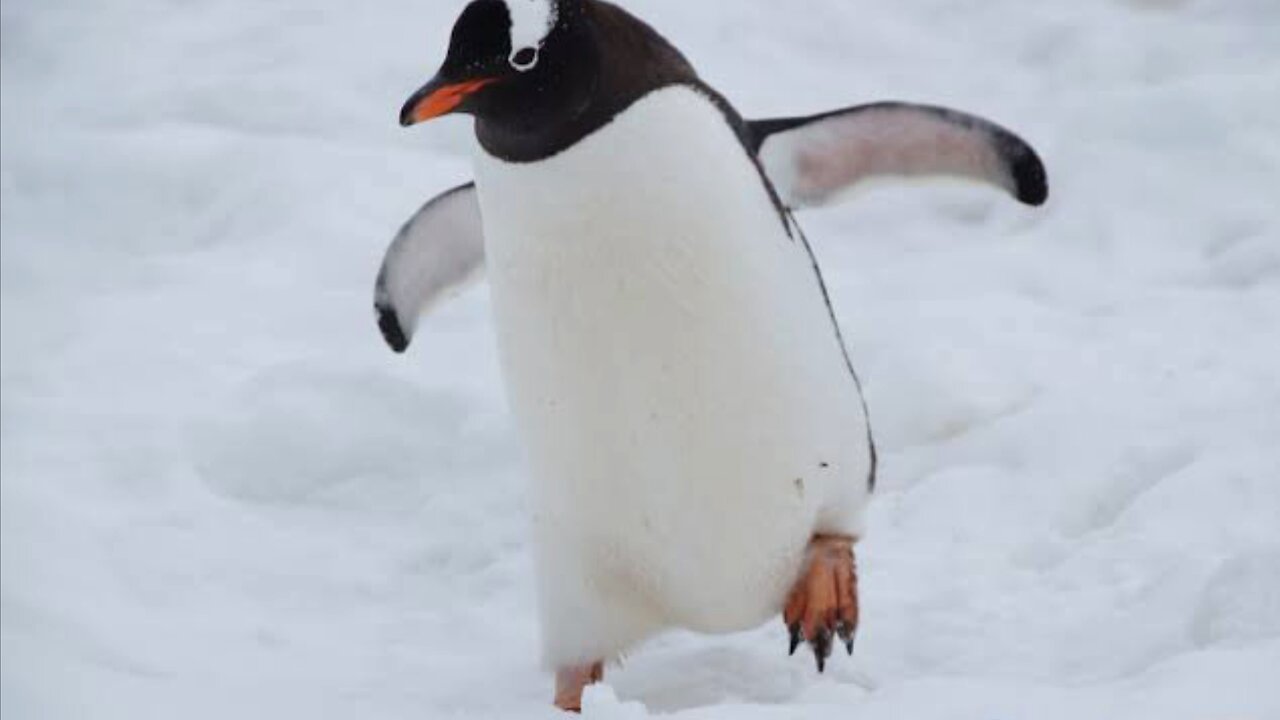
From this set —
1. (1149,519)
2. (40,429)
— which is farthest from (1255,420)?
(40,429)

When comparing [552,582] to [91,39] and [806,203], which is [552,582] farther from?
[91,39]

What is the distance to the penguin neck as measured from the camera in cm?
213

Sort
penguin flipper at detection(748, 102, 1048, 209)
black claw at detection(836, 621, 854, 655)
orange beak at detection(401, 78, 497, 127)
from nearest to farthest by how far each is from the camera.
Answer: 1. orange beak at detection(401, 78, 497, 127)
2. black claw at detection(836, 621, 854, 655)
3. penguin flipper at detection(748, 102, 1048, 209)

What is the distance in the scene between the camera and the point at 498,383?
348 cm

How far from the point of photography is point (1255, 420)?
284 centimetres

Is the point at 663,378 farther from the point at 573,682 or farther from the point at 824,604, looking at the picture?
the point at 573,682

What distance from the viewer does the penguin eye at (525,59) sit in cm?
210

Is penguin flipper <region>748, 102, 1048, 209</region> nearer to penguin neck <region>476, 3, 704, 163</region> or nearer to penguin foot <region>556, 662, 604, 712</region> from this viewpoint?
penguin neck <region>476, 3, 704, 163</region>

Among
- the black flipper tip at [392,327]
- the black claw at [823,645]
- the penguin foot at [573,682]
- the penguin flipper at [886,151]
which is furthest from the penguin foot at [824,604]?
the black flipper tip at [392,327]

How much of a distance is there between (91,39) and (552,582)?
124 inches

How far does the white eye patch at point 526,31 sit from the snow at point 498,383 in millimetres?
646

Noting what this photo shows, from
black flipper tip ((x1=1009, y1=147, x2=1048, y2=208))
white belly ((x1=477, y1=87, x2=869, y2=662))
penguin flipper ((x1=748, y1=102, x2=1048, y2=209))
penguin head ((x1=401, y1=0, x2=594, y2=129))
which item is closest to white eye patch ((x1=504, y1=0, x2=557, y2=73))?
penguin head ((x1=401, y1=0, x2=594, y2=129))

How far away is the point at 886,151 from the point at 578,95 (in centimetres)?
71

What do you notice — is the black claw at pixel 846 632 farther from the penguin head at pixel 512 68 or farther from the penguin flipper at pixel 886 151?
the penguin head at pixel 512 68
